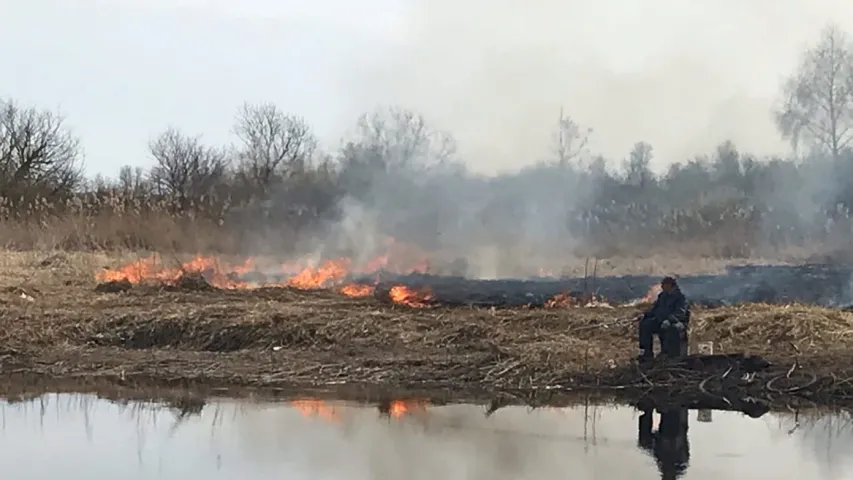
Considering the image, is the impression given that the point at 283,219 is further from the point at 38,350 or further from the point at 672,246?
the point at 38,350

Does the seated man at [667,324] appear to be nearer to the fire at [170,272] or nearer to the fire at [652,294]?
the fire at [652,294]

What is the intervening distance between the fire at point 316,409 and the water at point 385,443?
21 millimetres

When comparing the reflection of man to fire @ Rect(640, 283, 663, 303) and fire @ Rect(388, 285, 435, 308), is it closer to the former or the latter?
fire @ Rect(388, 285, 435, 308)

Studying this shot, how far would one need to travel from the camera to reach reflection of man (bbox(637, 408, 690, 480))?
7.30m

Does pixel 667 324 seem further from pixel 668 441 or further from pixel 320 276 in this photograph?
pixel 320 276

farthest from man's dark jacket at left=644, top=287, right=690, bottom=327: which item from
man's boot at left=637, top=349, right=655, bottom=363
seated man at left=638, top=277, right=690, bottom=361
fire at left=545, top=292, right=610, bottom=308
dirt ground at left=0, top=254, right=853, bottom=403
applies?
fire at left=545, top=292, right=610, bottom=308

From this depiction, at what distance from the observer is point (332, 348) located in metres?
13.8

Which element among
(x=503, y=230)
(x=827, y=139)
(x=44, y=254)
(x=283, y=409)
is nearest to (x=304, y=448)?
(x=283, y=409)

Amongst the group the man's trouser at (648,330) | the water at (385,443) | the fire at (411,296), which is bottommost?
the water at (385,443)

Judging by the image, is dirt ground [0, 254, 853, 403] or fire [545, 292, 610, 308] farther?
fire [545, 292, 610, 308]

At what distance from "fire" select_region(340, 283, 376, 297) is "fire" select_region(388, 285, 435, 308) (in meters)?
1.00

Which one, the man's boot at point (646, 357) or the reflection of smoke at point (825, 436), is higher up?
the man's boot at point (646, 357)

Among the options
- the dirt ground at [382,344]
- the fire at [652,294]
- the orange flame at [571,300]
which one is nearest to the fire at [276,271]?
the dirt ground at [382,344]

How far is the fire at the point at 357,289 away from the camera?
19047mm
